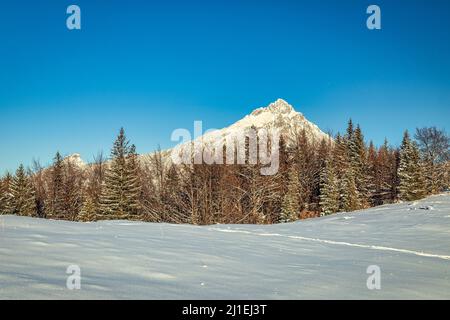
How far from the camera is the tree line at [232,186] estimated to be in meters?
35.5

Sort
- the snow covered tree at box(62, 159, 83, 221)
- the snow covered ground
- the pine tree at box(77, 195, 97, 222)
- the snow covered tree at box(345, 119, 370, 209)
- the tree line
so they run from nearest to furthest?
the snow covered ground
the tree line
the pine tree at box(77, 195, 97, 222)
the snow covered tree at box(62, 159, 83, 221)
the snow covered tree at box(345, 119, 370, 209)

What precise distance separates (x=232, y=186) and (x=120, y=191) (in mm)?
10730

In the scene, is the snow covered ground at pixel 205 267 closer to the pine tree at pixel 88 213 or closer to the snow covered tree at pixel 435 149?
the pine tree at pixel 88 213

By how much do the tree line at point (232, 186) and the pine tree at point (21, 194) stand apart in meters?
0.10

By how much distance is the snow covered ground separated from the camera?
4.42 meters

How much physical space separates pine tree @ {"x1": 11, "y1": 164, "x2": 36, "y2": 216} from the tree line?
0.10 m

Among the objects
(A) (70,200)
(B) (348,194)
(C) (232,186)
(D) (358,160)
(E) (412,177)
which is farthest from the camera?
(D) (358,160)

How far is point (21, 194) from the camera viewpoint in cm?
4138

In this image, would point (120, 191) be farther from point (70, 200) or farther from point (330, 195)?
point (330, 195)

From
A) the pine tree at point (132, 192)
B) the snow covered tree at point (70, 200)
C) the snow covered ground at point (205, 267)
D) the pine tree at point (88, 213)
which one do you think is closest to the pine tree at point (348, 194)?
the pine tree at point (132, 192)

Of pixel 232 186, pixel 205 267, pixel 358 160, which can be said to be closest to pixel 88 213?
pixel 232 186

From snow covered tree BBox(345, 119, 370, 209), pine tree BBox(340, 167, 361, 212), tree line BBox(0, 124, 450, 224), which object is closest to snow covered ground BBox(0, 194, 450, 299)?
tree line BBox(0, 124, 450, 224)

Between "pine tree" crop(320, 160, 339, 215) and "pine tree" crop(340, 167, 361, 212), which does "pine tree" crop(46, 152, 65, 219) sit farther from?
"pine tree" crop(340, 167, 361, 212)
